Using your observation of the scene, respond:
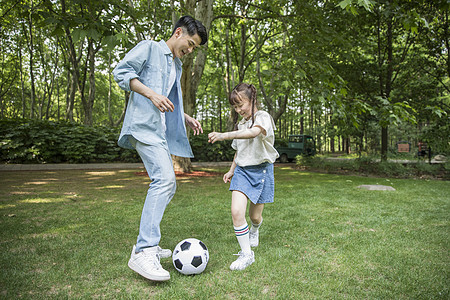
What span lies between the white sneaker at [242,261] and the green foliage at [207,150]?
1410 centimetres

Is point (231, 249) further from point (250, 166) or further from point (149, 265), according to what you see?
point (149, 265)

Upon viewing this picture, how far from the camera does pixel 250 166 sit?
2.96 m

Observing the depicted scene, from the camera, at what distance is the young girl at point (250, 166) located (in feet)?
8.99

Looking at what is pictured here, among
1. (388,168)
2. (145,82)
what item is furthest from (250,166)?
(388,168)

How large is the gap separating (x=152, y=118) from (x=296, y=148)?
61.8 ft

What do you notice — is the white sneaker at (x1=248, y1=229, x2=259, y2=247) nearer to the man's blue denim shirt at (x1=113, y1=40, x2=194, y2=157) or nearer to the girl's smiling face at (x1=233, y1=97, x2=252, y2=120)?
the girl's smiling face at (x1=233, y1=97, x2=252, y2=120)

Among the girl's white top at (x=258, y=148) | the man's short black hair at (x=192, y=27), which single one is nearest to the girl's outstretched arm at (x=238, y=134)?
the girl's white top at (x=258, y=148)

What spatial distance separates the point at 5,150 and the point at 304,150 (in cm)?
1701

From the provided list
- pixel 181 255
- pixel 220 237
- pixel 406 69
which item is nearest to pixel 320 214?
pixel 220 237

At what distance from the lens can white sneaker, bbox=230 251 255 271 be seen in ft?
8.39

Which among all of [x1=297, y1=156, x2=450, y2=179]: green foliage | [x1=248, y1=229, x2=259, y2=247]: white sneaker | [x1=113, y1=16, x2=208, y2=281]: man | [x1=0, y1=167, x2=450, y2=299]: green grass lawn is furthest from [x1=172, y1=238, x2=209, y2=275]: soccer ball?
[x1=297, y1=156, x2=450, y2=179]: green foliage

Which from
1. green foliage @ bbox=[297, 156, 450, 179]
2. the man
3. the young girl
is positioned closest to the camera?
the man

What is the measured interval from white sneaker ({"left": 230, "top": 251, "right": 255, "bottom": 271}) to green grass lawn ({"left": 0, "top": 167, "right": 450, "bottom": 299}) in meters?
0.06

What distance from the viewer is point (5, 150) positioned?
11500mm
